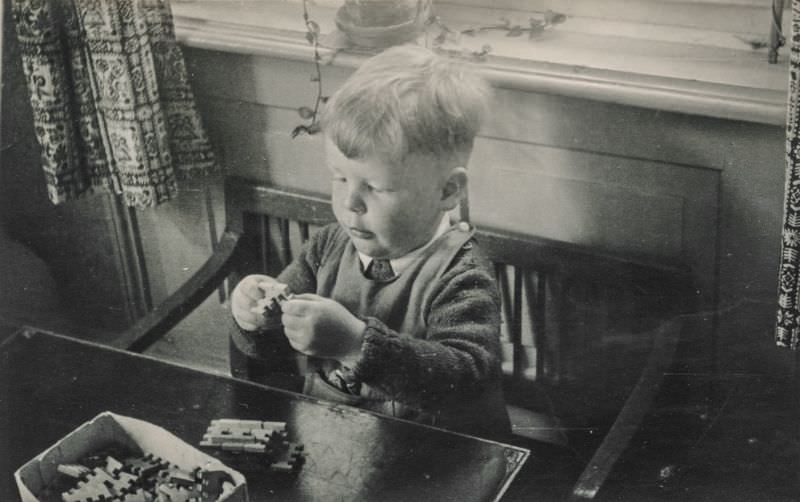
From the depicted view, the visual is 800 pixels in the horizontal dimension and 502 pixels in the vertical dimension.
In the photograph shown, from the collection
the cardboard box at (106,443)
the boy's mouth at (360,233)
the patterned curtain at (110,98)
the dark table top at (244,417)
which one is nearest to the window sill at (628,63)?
the patterned curtain at (110,98)

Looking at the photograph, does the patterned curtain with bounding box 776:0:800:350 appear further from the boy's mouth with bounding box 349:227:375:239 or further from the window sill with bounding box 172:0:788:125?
the boy's mouth with bounding box 349:227:375:239

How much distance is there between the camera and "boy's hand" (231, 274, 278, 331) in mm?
1805

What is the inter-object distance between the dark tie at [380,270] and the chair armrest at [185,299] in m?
0.45

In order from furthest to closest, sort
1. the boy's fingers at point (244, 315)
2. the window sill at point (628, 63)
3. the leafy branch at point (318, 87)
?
the leafy branch at point (318, 87), the boy's fingers at point (244, 315), the window sill at point (628, 63)

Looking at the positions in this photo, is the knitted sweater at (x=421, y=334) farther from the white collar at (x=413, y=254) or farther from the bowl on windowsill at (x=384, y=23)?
the bowl on windowsill at (x=384, y=23)

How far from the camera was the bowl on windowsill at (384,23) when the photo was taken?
6.25ft

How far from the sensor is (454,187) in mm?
1776

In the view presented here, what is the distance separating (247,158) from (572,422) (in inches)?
35.0

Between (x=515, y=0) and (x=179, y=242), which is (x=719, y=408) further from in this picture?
(x=179, y=242)

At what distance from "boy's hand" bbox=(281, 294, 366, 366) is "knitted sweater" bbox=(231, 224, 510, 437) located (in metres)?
0.03

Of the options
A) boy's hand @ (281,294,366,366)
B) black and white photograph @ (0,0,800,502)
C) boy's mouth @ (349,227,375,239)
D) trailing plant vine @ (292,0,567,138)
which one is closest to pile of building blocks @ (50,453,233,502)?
black and white photograph @ (0,0,800,502)

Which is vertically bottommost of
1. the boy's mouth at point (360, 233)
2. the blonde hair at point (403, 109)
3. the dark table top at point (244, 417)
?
the dark table top at point (244, 417)

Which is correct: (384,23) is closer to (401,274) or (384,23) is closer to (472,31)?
(472,31)

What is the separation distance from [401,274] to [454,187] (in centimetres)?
19
